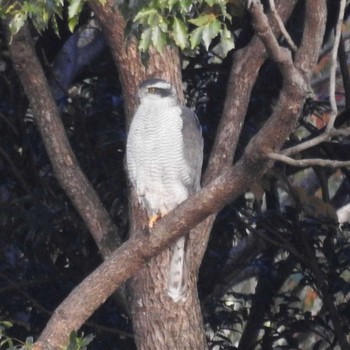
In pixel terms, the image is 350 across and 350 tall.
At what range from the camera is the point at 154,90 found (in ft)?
16.1

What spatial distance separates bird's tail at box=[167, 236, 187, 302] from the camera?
4.80 meters

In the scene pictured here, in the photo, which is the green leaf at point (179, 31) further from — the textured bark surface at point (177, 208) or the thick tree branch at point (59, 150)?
the thick tree branch at point (59, 150)

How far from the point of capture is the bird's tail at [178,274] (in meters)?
4.80

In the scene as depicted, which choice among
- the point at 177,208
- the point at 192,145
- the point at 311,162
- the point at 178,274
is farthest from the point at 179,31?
the point at 192,145

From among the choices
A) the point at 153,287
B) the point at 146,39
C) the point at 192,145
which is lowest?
the point at 153,287

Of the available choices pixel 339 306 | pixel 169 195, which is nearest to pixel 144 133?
pixel 169 195

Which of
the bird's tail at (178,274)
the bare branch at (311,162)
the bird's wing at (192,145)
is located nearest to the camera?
the bare branch at (311,162)

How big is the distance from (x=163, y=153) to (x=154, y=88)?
419 mm

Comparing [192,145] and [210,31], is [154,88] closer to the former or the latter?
[192,145]

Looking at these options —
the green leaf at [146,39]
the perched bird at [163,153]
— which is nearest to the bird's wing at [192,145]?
the perched bird at [163,153]

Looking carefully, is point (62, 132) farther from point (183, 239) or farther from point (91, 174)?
point (91, 174)

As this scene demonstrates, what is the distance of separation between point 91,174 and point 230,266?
109cm

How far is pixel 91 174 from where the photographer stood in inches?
240

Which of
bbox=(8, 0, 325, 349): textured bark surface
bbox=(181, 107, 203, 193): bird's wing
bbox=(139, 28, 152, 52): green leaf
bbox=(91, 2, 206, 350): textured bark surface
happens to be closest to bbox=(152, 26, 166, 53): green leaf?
bbox=(139, 28, 152, 52): green leaf
